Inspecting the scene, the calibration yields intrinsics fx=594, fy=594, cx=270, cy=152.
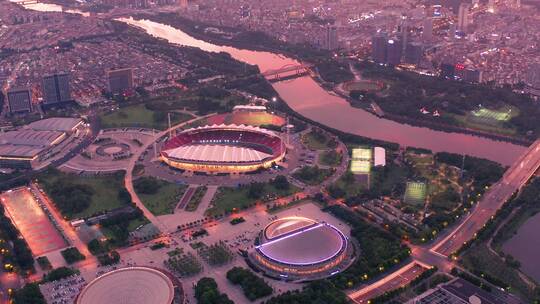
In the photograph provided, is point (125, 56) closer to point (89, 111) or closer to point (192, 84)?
point (192, 84)

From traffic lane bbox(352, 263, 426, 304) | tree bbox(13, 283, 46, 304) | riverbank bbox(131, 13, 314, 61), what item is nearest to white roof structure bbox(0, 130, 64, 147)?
tree bbox(13, 283, 46, 304)

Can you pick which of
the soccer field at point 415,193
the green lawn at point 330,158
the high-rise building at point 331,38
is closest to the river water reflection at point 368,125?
the green lawn at point 330,158

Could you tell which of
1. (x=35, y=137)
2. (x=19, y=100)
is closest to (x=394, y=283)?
(x=35, y=137)

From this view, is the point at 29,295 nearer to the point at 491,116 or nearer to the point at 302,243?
the point at 302,243

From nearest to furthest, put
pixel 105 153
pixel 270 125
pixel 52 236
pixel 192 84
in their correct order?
1. pixel 52 236
2. pixel 105 153
3. pixel 270 125
4. pixel 192 84

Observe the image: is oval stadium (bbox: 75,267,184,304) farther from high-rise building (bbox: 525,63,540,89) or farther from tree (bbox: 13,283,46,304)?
high-rise building (bbox: 525,63,540,89)

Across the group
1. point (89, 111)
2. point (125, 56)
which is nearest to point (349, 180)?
point (89, 111)
